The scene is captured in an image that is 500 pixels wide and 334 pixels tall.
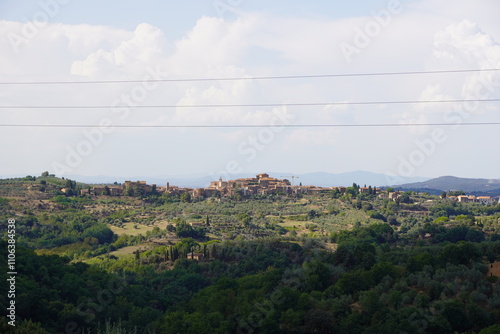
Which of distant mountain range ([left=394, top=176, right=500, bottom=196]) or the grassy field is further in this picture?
distant mountain range ([left=394, top=176, right=500, bottom=196])

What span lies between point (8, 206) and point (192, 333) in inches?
1488

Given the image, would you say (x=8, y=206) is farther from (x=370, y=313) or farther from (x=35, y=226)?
(x=370, y=313)

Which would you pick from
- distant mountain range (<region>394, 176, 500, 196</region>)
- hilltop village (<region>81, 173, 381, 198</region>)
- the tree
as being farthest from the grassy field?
distant mountain range (<region>394, 176, 500, 196</region>)

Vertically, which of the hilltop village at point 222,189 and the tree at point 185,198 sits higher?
Answer: the hilltop village at point 222,189

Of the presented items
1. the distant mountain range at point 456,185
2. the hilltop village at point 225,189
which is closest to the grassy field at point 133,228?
the hilltop village at point 225,189

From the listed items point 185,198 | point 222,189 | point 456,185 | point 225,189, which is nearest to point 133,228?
point 185,198

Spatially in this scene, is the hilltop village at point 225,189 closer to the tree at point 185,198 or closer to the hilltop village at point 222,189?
the hilltop village at point 222,189

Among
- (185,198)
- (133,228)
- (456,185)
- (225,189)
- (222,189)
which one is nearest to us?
(133,228)

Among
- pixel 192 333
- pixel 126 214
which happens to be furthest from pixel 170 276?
pixel 126 214

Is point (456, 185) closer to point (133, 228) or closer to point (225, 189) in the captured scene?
point (225, 189)

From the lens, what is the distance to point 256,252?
37938 millimetres

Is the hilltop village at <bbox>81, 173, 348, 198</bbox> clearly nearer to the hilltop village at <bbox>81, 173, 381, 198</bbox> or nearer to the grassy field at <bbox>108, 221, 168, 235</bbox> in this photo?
the hilltop village at <bbox>81, 173, 381, 198</bbox>

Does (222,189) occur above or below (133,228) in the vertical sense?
above

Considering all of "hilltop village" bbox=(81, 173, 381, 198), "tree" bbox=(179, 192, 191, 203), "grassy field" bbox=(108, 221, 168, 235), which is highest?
"hilltop village" bbox=(81, 173, 381, 198)
